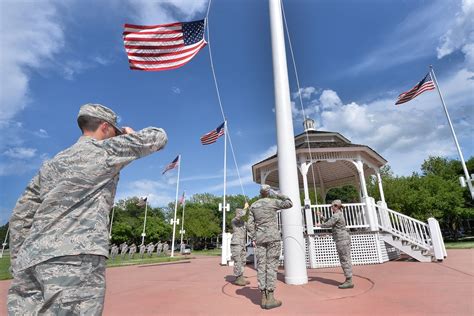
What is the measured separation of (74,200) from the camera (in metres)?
1.55

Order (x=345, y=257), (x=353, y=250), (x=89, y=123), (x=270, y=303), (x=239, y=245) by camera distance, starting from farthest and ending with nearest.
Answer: (x=353, y=250) < (x=239, y=245) < (x=345, y=257) < (x=270, y=303) < (x=89, y=123)

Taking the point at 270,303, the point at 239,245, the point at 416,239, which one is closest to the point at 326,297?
the point at 270,303

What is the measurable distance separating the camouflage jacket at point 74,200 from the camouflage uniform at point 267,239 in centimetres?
357

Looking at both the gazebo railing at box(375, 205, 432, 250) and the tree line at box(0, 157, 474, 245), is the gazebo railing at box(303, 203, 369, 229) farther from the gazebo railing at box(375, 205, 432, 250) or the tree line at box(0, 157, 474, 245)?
the tree line at box(0, 157, 474, 245)

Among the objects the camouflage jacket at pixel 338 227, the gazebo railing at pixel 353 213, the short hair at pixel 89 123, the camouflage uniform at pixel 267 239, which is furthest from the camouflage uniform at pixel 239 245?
the short hair at pixel 89 123

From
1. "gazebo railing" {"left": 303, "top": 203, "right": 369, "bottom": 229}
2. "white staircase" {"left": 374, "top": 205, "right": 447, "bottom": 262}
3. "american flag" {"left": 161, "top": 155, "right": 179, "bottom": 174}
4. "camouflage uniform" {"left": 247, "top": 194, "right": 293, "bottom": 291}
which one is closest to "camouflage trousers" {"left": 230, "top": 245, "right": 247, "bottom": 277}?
"camouflage uniform" {"left": 247, "top": 194, "right": 293, "bottom": 291}

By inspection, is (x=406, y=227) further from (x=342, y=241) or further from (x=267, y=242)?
(x=267, y=242)

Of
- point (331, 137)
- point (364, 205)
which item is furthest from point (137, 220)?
point (364, 205)

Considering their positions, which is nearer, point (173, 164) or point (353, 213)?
point (353, 213)

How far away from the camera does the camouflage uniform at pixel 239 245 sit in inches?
278

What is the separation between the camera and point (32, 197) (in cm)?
179

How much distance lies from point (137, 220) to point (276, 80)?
5887 centimetres

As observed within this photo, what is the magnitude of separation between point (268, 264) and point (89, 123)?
391cm

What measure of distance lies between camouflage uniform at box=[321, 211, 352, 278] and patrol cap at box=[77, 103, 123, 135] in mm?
5616
